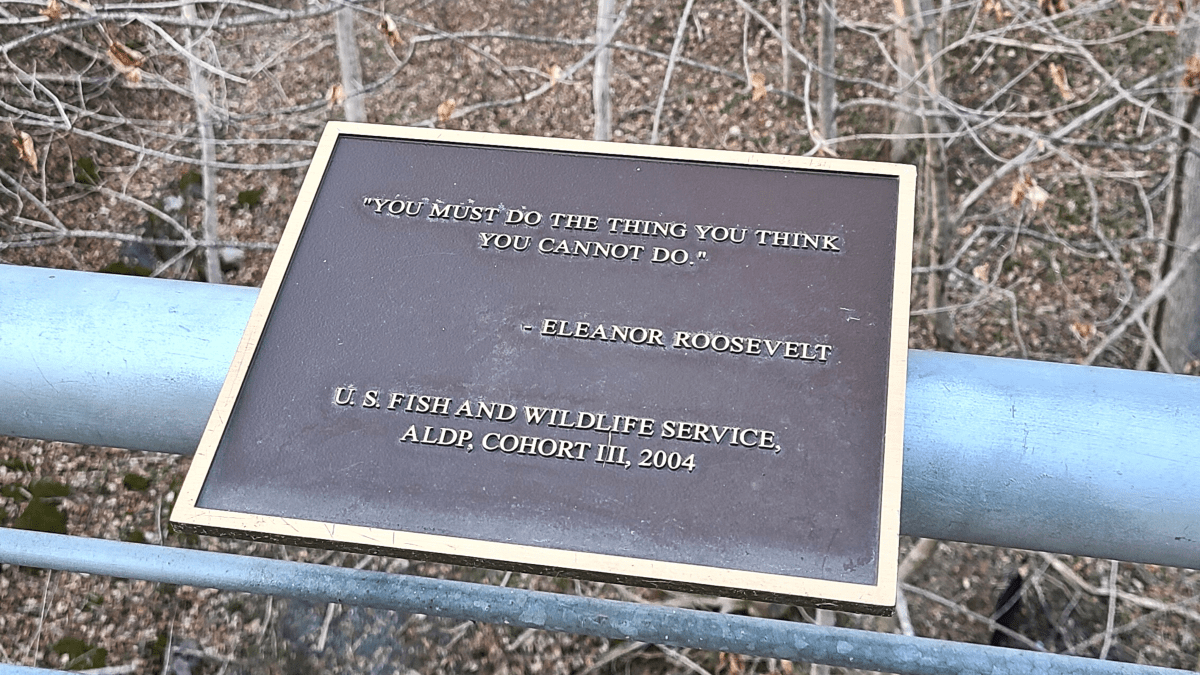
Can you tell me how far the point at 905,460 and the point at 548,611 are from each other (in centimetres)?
89

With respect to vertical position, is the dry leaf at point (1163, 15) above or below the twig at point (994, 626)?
above

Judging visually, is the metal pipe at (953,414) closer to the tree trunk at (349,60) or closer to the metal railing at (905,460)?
the metal railing at (905,460)

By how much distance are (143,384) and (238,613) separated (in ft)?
13.4

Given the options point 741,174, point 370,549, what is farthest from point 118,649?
point 741,174

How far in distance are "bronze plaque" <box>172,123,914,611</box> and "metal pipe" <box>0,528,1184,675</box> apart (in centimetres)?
26

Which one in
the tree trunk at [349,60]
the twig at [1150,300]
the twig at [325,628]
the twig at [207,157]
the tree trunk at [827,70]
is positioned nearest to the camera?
the twig at [1150,300]

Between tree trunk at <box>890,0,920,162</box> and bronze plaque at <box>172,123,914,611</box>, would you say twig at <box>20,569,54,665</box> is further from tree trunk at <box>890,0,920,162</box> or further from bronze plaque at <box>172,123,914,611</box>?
tree trunk at <box>890,0,920,162</box>

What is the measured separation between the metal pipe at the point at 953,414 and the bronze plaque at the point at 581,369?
0.44 feet

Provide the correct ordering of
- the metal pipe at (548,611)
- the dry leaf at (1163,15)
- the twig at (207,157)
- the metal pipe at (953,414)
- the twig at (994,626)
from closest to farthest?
the metal pipe at (953,414), the metal pipe at (548,611), the twig at (994,626), the twig at (207,157), the dry leaf at (1163,15)

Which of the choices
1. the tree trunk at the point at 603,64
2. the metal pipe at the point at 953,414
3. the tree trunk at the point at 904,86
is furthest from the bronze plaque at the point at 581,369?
the tree trunk at the point at 904,86

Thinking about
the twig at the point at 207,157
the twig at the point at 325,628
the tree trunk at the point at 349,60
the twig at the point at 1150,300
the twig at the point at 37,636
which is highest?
the tree trunk at the point at 349,60

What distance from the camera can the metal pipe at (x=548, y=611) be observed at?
6.52 feet

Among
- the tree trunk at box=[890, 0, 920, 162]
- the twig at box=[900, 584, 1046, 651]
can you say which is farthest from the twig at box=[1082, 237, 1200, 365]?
the tree trunk at box=[890, 0, 920, 162]

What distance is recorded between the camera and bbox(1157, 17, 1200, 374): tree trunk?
520cm
